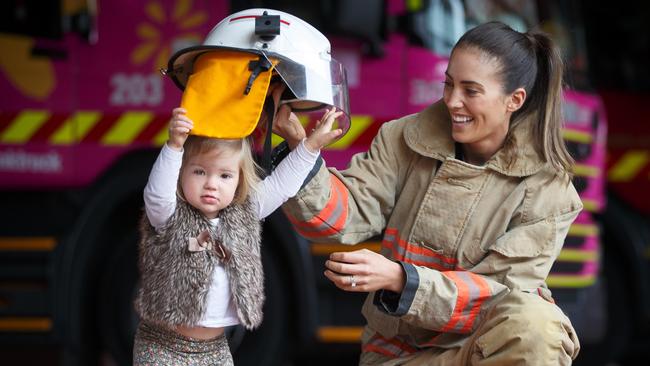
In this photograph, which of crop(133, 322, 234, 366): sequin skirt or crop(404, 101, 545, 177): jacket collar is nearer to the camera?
crop(133, 322, 234, 366): sequin skirt

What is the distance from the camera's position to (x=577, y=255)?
493cm

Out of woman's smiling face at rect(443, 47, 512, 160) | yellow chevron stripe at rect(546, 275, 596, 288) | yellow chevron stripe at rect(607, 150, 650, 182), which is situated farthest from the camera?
yellow chevron stripe at rect(607, 150, 650, 182)

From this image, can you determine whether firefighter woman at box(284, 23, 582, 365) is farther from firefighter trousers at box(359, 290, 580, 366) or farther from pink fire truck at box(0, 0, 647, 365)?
pink fire truck at box(0, 0, 647, 365)

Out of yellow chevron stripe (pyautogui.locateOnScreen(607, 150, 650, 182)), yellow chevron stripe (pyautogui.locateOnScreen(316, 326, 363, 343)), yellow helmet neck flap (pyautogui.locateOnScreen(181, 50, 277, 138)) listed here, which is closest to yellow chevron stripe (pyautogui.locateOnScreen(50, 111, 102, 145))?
yellow chevron stripe (pyautogui.locateOnScreen(316, 326, 363, 343))

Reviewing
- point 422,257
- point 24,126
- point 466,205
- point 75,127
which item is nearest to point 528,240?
point 466,205

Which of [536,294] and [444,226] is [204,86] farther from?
[536,294]

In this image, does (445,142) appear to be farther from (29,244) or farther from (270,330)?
(29,244)

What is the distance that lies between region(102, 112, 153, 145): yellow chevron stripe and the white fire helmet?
1.84 meters

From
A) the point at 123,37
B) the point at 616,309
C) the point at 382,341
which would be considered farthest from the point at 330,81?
the point at 616,309

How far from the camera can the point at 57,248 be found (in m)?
4.98

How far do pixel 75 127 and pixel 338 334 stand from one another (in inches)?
56.8

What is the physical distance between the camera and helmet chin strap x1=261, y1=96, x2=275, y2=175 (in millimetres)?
2889

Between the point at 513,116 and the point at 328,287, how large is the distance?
1897 mm

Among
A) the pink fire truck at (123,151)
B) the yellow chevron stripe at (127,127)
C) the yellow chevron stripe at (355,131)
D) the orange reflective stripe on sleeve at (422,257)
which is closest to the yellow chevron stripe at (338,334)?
the pink fire truck at (123,151)
